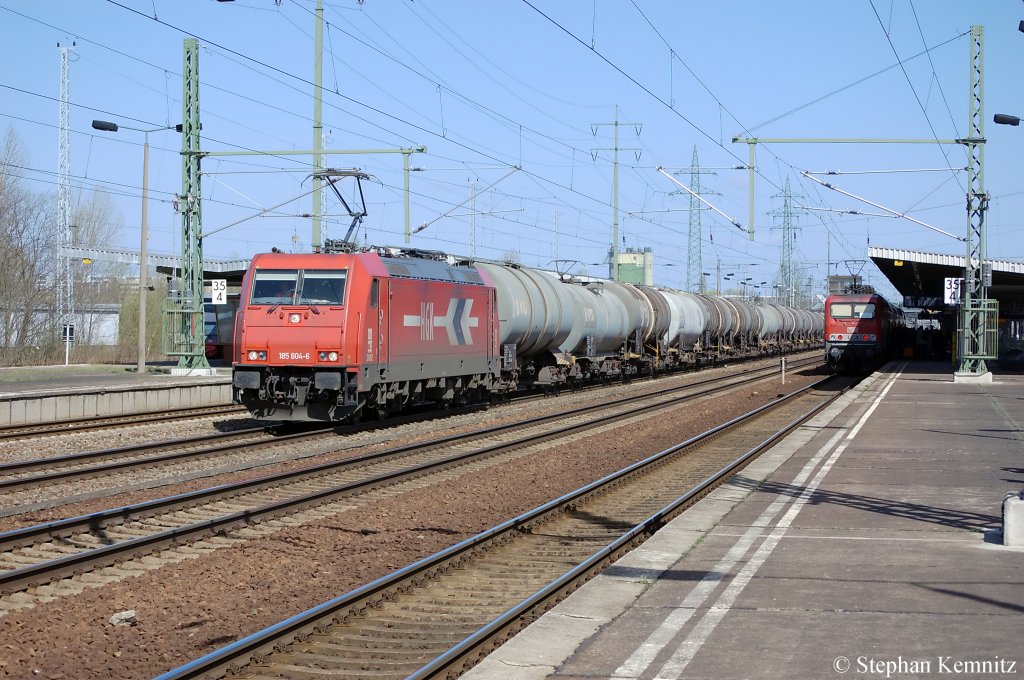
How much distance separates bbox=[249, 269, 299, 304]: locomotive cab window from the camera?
19.2m

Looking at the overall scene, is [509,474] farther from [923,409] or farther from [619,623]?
[923,409]

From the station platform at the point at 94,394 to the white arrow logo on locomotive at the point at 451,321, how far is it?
7147 millimetres

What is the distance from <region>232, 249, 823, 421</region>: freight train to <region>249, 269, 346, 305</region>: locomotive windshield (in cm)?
2

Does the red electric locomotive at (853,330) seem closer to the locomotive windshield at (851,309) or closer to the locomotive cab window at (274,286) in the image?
the locomotive windshield at (851,309)

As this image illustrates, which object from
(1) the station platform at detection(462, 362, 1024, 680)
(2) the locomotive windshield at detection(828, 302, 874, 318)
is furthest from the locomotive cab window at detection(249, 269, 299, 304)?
(2) the locomotive windshield at detection(828, 302, 874, 318)

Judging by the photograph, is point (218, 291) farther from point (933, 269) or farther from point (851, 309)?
point (933, 269)

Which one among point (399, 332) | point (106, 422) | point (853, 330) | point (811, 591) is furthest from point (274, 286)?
point (853, 330)

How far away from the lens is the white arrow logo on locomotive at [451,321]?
21203 mm

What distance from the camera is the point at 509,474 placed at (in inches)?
605

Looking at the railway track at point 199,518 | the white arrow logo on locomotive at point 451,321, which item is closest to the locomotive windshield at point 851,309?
the white arrow logo on locomotive at point 451,321

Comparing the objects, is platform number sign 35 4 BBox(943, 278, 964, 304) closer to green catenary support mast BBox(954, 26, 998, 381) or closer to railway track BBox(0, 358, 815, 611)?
green catenary support mast BBox(954, 26, 998, 381)

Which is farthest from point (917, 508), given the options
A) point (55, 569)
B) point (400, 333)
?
point (400, 333)

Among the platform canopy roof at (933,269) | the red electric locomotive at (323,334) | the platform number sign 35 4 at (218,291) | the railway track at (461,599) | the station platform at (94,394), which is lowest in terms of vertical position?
the railway track at (461,599)

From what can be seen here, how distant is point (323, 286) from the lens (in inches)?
747
